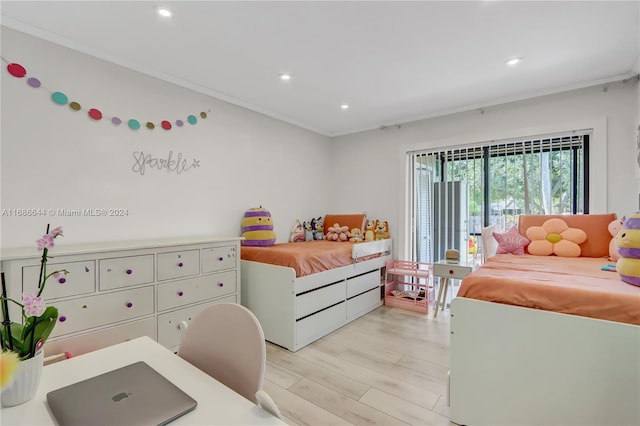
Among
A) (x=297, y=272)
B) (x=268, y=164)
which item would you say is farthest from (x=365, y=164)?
(x=297, y=272)

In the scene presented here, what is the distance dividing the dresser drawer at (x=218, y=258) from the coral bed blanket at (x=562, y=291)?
1839 millimetres

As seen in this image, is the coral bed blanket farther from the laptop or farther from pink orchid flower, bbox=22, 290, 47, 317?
pink orchid flower, bbox=22, 290, 47, 317

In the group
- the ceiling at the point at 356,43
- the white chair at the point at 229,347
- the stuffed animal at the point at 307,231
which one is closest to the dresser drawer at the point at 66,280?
the white chair at the point at 229,347

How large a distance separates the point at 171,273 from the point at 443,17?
251cm

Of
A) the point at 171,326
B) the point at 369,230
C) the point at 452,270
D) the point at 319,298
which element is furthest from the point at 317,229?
the point at 171,326

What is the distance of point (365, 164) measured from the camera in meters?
4.22

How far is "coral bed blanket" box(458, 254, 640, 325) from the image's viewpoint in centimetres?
129

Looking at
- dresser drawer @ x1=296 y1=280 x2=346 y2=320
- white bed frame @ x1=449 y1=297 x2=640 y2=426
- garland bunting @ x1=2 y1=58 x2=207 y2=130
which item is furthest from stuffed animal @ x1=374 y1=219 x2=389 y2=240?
garland bunting @ x1=2 y1=58 x2=207 y2=130

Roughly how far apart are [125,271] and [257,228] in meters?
1.32

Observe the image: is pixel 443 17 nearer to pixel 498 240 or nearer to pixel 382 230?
pixel 498 240

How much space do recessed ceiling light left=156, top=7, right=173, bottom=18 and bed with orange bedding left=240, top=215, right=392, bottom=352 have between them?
1.86 m

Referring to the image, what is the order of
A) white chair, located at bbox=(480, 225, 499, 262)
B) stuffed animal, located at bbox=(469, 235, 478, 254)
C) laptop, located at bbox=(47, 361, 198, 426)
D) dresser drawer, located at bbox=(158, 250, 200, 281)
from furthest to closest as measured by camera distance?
stuffed animal, located at bbox=(469, 235, 478, 254) < white chair, located at bbox=(480, 225, 499, 262) < dresser drawer, located at bbox=(158, 250, 200, 281) < laptop, located at bbox=(47, 361, 198, 426)

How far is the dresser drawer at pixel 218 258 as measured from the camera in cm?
245

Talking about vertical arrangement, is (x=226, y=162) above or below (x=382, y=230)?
above
